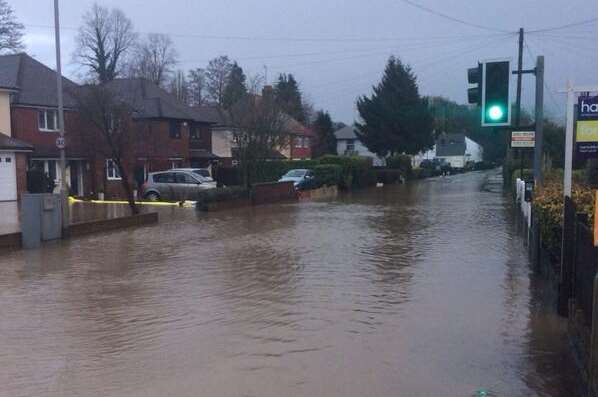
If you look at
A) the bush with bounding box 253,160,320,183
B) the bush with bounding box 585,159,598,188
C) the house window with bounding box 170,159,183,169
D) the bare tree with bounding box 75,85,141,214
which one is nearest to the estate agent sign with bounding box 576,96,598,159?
the bush with bounding box 585,159,598,188

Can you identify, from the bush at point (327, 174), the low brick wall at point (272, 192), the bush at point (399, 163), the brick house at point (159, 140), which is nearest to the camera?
the low brick wall at point (272, 192)

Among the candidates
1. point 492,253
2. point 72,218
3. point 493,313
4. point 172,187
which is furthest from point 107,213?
point 493,313

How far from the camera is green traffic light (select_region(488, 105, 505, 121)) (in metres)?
11.7

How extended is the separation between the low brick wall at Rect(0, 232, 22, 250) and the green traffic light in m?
10.8

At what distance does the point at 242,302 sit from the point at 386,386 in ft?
12.0

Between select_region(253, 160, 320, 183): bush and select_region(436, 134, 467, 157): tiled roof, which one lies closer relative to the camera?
select_region(253, 160, 320, 183): bush

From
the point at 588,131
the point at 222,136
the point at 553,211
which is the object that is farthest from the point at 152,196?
the point at 222,136

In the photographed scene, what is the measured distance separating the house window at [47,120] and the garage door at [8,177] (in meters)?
4.29

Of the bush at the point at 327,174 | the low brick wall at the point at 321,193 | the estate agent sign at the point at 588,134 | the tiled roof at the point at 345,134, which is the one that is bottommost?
the low brick wall at the point at 321,193

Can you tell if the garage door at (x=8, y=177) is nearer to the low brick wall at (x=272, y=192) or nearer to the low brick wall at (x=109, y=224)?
the low brick wall at (x=272, y=192)

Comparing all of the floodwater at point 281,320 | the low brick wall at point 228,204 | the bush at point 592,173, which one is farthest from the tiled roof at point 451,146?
the floodwater at point 281,320

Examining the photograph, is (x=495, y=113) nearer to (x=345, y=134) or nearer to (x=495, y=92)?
(x=495, y=92)

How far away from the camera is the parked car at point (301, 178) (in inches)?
1407

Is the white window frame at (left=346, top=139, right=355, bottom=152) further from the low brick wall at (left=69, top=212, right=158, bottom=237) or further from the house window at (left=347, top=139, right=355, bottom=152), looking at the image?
the low brick wall at (left=69, top=212, right=158, bottom=237)
